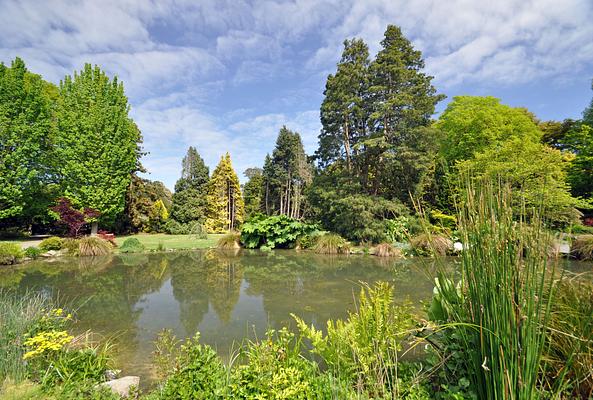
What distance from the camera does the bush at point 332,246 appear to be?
11.2 m

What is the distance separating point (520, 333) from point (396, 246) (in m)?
10.0

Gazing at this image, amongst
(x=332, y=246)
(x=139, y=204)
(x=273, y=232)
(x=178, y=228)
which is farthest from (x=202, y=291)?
(x=178, y=228)

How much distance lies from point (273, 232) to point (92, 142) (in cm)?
1013

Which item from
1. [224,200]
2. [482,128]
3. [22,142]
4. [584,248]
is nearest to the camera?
[584,248]

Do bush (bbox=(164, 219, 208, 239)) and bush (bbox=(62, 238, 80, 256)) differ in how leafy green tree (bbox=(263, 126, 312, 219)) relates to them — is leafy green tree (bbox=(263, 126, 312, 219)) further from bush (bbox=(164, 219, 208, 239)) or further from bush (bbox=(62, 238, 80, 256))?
bush (bbox=(62, 238, 80, 256))

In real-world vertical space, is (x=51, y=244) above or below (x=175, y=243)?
above

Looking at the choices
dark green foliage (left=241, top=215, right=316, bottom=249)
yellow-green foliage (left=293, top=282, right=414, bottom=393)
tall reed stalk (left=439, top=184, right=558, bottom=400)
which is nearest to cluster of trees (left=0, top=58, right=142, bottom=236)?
dark green foliage (left=241, top=215, right=316, bottom=249)

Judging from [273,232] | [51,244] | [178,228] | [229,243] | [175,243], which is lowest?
[175,243]

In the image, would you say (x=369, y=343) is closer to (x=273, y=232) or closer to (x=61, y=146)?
(x=273, y=232)

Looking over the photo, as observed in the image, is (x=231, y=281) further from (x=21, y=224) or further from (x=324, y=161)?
(x=21, y=224)

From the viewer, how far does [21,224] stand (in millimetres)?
14742

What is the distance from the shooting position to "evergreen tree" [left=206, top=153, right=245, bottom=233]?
24.4m

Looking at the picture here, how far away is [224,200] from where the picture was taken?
25125mm

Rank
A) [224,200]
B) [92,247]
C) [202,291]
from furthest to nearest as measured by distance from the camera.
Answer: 1. [224,200]
2. [92,247]
3. [202,291]
